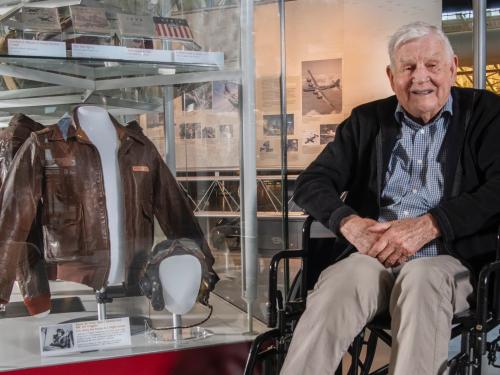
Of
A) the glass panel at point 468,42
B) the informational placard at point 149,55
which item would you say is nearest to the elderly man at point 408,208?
the informational placard at point 149,55

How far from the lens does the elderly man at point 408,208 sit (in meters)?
1.45

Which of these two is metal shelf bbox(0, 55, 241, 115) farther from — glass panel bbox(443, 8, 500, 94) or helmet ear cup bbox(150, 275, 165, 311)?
glass panel bbox(443, 8, 500, 94)

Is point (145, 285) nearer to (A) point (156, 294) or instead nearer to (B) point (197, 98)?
(A) point (156, 294)

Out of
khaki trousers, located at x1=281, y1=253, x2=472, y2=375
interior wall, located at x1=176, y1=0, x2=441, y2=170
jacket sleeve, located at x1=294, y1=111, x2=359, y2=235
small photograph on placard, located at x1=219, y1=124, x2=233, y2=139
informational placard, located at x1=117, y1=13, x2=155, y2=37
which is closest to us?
khaki trousers, located at x1=281, y1=253, x2=472, y2=375

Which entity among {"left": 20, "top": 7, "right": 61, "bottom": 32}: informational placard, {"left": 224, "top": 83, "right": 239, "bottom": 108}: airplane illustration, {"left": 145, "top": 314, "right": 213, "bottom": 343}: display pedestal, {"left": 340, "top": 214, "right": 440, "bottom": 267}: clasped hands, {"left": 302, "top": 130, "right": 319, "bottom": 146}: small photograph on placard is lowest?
{"left": 145, "top": 314, "right": 213, "bottom": 343}: display pedestal

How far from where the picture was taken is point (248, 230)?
2.12 metres

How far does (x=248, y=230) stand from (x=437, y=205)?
716 millimetres

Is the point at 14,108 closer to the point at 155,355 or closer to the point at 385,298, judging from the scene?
the point at 155,355

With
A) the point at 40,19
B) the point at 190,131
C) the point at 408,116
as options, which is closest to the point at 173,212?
the point at 190,131

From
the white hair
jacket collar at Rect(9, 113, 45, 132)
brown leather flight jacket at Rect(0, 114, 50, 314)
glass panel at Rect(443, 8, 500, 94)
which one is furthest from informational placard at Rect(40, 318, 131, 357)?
glass panel at Rect(443, 8, 500, 94)

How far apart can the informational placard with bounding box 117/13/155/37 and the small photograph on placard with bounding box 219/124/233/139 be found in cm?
42

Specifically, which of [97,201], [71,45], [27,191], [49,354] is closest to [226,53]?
[71,45]

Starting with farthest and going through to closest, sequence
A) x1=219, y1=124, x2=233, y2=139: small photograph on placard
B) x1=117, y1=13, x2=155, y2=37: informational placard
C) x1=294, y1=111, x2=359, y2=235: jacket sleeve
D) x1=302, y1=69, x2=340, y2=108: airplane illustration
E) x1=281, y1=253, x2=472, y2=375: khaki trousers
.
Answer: x1=302, y1=69, x2=340, y2=108: airplane illustration
x1=219, y1=124, x2=233, y2=139: small photograph on placard
x1=117, y1=13, x2=155, y2=37: informational placard
x1=294, y1=111, x2=359, y2=235: jacket sleeve
x1=281, y1=253, x2=472, y2=375: khaki trousers

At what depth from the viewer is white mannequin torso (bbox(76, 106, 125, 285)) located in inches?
73.0
